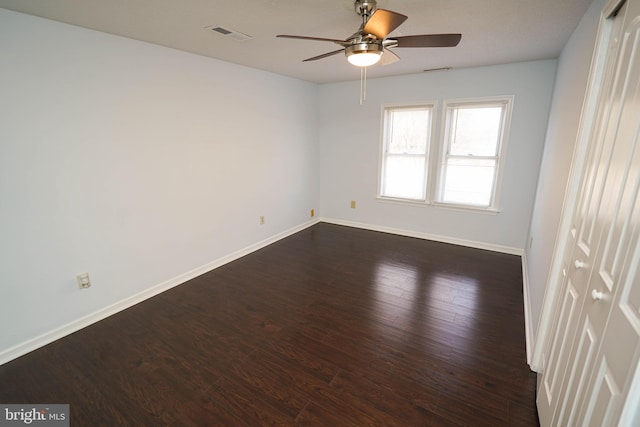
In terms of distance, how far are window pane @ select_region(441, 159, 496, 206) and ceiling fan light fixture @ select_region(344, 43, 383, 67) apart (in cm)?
277

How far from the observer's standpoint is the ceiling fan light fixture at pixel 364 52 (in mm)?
1762

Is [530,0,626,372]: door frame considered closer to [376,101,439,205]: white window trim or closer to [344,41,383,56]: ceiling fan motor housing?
[344,41,383,56]: ceiling fan motor housing

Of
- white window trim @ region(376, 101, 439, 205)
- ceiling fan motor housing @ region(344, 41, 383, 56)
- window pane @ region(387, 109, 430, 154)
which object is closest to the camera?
ceiling fan motor housing @ region(344, 41, 383, 56)

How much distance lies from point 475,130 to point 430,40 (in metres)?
2.62

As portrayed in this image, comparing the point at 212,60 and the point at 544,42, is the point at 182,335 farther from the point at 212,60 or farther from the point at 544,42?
the point at 544,42

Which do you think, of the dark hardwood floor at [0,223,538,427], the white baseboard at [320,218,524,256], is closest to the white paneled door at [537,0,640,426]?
the dark hardwood floor at [0,223,538,427]

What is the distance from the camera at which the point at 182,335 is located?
2342mm

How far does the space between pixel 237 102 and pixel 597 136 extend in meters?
3.34

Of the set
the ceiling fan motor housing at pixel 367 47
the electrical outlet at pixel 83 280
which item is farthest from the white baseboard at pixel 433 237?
the electrical outlet at pixel 83 280

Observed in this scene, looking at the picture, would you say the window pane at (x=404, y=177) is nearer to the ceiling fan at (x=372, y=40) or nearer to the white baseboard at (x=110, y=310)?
the white baseboard at (x=110, y=310)

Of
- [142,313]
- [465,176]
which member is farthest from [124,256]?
[465,176]

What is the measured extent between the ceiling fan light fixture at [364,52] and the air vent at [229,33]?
1115 mm

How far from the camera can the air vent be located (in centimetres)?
227

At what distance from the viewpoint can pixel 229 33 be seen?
2.39 meters
